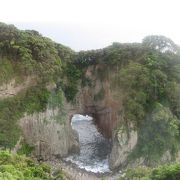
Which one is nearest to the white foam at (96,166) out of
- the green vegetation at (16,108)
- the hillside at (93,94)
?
the hillside at (93,94)

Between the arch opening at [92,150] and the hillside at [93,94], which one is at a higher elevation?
the hillside at [93,94]

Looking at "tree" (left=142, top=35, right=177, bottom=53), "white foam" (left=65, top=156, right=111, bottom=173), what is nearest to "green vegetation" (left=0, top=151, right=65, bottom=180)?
"white foam" (left=65, top=156, right=111, bottom=173)

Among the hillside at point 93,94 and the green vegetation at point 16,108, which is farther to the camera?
the hillside at point 93,94

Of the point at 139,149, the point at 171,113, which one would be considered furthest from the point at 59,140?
the point at 171,113

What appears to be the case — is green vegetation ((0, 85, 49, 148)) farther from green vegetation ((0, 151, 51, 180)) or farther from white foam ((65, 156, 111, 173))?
green vegetation ((0, 151, 51, 180))

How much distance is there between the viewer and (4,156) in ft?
85.5

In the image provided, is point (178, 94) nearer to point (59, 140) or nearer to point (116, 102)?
point (116, 102)

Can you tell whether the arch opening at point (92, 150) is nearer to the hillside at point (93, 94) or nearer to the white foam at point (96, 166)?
the white foam at point (96, 166)

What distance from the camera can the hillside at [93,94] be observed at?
38.7 metres

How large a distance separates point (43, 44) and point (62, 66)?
3021mm

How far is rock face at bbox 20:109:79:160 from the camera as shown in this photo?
131 feet

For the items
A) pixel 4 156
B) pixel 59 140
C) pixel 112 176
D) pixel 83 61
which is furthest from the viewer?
pixel 83 61

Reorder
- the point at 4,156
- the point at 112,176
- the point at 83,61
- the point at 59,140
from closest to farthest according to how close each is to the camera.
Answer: the point at 4,156 → the point at 112,176 → the point at 59,140 → the point at 83,61

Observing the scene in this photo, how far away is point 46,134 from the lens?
4028 cm
